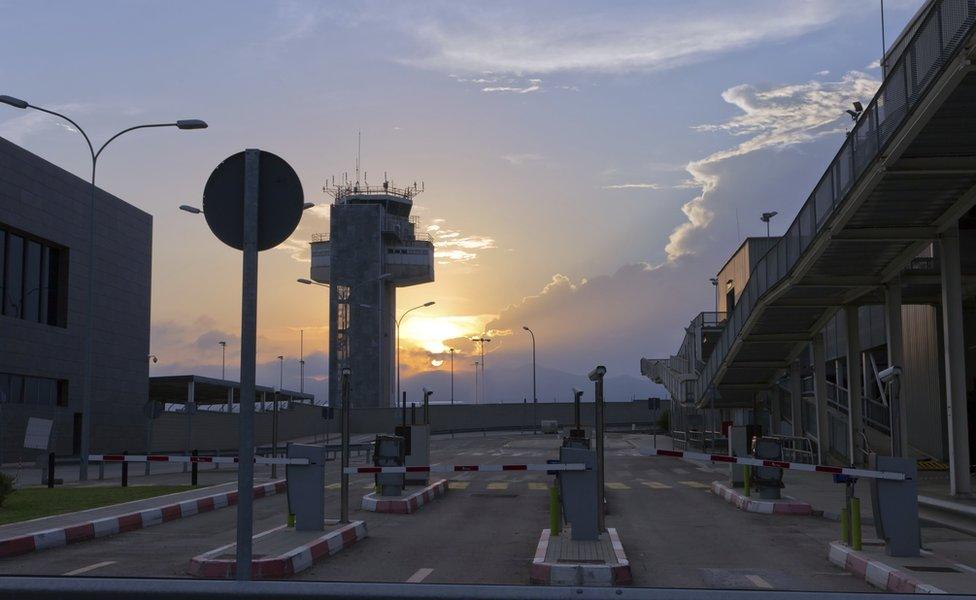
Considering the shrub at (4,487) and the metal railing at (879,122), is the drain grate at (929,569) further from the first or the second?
the shrub at (4,487)

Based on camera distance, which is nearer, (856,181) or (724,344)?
(856,181)

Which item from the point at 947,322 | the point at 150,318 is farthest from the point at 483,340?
the point at 947,322

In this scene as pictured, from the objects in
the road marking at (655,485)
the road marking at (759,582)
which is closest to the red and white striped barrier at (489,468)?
the road marking at (759,582)

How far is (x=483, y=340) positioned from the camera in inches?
4540

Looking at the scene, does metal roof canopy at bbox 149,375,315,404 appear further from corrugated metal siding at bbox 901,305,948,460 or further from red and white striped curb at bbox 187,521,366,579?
red and white striped curb at bbox 187,521,366,579

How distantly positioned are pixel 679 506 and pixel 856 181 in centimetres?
726

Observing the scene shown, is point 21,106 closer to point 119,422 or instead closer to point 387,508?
point 387,508

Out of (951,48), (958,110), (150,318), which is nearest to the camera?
(951,48)

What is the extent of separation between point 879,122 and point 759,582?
11.1 meters

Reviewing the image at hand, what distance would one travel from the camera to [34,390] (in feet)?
135

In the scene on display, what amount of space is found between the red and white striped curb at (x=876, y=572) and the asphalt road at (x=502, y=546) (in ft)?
0.53

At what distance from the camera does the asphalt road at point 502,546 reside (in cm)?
1025

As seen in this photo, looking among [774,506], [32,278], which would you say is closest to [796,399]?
[774,506]

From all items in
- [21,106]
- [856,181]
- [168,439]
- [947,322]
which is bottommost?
[168,439]
